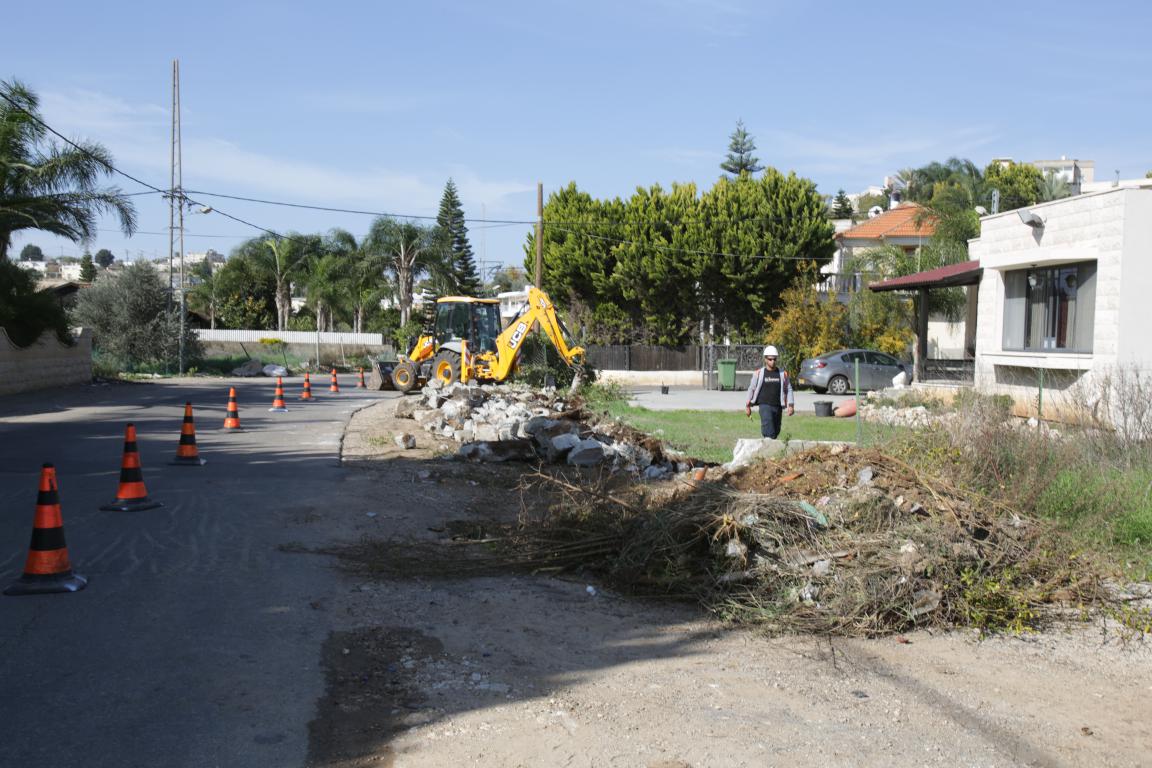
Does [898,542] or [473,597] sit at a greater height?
[898,542]

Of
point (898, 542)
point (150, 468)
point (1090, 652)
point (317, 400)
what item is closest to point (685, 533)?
point (898, 542)

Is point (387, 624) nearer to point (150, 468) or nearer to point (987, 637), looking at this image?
point (987, 637)

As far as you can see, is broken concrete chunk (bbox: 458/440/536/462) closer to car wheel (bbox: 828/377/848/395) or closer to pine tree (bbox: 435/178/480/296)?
car wheel (bbox: 828/377/848/395)

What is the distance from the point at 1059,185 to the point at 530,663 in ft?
160

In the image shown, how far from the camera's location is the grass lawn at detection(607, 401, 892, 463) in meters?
15.7

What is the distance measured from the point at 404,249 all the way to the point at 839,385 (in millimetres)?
33016

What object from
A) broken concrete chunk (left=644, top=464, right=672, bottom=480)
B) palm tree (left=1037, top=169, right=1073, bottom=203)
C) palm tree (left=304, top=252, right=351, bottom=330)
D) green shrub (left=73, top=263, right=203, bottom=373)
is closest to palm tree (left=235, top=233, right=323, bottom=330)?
palm tree (left=304, top=252, right=351, bottom=330)

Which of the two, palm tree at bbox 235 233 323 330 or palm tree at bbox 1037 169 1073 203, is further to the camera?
palm tree at bbox 235 233 323 330

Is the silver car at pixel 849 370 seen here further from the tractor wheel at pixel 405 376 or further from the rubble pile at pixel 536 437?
the rubble pile at pixel 536 437

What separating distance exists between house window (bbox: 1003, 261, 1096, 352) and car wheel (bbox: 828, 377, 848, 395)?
1031cm

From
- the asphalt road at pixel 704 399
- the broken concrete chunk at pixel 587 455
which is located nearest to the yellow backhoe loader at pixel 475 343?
the asphalt road at pixel 704 399

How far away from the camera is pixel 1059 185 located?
4650 centimetres

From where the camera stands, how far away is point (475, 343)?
86.9ft

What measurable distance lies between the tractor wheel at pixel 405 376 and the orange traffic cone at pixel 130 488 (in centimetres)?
1900
